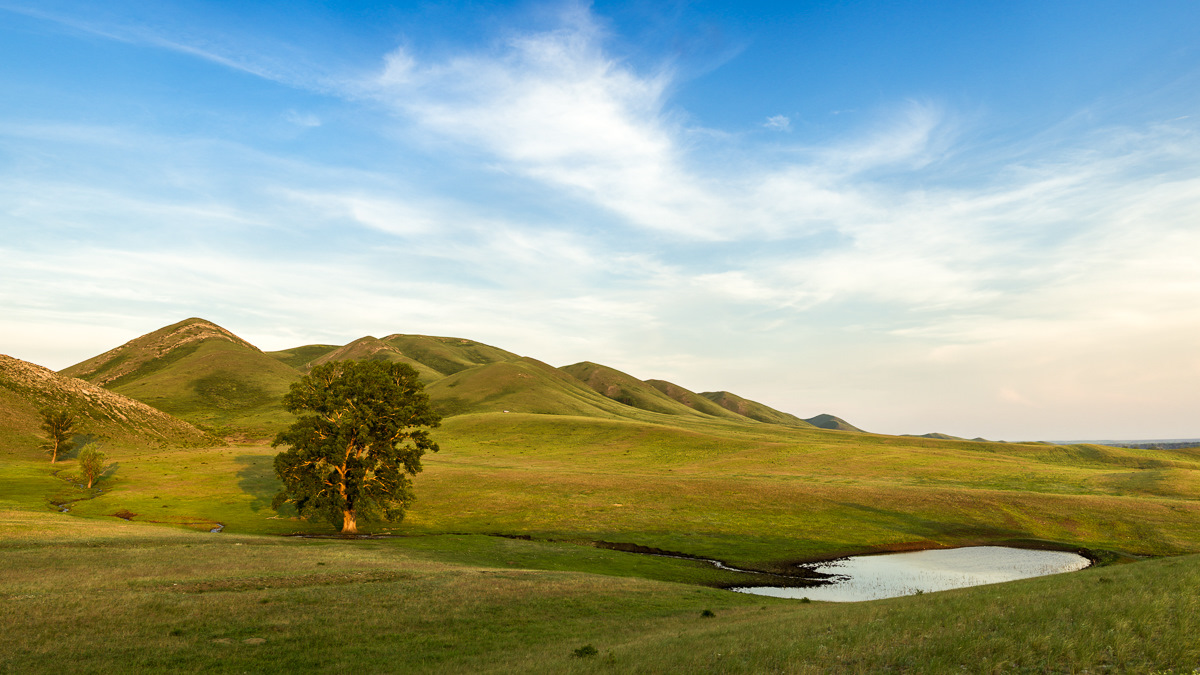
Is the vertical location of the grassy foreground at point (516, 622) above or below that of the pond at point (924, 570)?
above

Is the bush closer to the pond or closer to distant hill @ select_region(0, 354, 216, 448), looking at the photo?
the pond

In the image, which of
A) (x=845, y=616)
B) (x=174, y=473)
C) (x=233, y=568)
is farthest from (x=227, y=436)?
(x=845, y=616)

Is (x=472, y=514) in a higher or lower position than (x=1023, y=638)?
lower

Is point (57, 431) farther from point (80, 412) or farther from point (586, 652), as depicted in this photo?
point (586, 652)

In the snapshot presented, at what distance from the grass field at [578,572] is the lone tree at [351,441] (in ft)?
18.6

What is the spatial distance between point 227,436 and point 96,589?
190 metres

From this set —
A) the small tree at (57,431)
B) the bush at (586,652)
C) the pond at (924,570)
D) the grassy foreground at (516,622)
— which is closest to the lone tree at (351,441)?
the grassy foreground at (516,622)

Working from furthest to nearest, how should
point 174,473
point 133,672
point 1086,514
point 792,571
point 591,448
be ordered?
point 591,448
point 174,473
point 1086,514
point 792,571
point 133,672

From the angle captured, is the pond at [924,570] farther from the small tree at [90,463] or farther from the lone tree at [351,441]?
the small tree at [90,463]

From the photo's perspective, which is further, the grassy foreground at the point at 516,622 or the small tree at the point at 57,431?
the small tree at the point at 57,431

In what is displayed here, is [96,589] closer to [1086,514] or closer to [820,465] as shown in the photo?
[1086,514]

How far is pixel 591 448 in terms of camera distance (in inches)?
6230

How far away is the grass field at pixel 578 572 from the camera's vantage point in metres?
16.2

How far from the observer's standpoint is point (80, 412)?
163375mm
